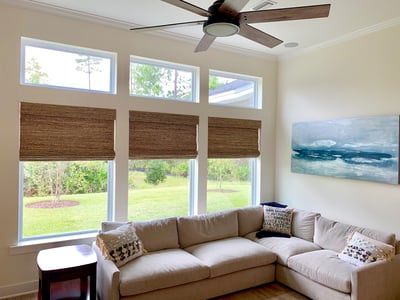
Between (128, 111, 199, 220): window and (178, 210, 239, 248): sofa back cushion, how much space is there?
1.75 feet

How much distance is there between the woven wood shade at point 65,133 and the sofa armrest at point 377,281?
2.94 metres

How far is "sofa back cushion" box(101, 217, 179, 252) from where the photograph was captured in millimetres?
3322

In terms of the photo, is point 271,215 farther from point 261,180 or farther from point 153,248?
point 153,248

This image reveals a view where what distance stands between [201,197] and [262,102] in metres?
1.91

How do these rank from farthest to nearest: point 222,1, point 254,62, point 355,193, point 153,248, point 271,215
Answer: point 254,62
point 271,215
point 355,193
point 153,248
point 222,1

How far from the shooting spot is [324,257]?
10.5 feet

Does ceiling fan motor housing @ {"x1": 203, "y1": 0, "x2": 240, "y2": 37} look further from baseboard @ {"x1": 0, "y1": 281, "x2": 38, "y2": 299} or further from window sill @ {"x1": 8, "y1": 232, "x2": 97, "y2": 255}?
baseboard @ {"x1": 0, "y1": 281, "x2": 38, "y2": 299}

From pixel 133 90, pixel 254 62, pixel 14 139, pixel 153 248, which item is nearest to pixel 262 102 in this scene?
pixel 254 62

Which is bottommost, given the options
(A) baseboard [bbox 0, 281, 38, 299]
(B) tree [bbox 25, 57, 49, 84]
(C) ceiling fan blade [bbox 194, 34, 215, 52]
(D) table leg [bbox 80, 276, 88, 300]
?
(A) baseboard [bbox 0, 281, 38, 299]

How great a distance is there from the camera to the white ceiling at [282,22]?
120 inches

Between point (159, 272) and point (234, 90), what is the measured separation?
3030mm

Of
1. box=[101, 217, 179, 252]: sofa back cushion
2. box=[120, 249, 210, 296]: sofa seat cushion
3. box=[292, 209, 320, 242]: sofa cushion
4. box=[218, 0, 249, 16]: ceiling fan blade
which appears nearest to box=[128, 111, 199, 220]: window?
box=[101, 217, 179, 252]: sofa back cushion

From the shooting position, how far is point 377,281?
279 cm

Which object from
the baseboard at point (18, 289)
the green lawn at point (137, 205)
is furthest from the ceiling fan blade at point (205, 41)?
the baseboard at point (18, 289)
